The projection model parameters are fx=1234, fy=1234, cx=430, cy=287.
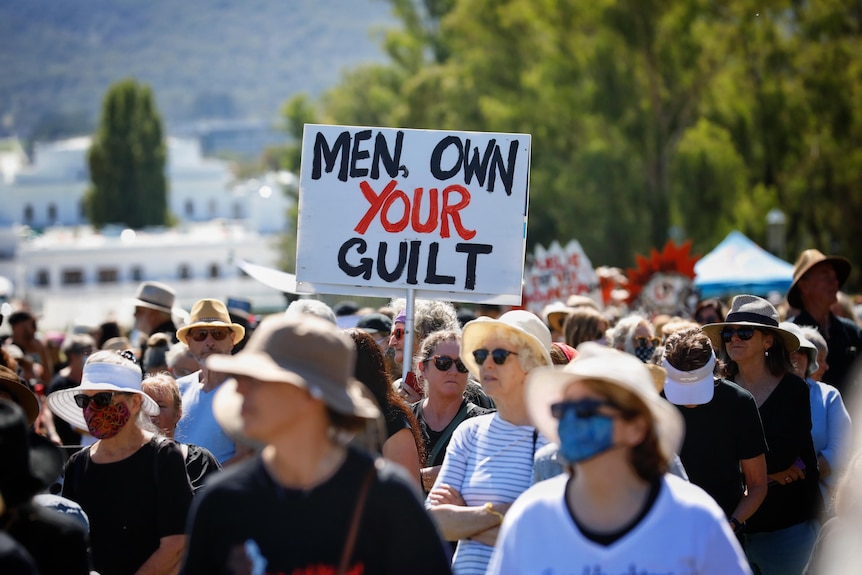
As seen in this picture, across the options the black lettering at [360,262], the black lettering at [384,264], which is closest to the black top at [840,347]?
the black lettering at [384,264]

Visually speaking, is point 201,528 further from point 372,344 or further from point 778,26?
point 778,26

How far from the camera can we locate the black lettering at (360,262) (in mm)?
6527

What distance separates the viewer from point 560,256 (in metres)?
13.5

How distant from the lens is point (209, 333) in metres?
7.04

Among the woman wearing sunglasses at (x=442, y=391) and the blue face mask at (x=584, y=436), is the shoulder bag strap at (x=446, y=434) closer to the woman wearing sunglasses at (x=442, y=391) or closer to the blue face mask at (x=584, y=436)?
the woman wearing sunglasses at (x=442, y=391)

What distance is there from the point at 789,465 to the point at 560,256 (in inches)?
304

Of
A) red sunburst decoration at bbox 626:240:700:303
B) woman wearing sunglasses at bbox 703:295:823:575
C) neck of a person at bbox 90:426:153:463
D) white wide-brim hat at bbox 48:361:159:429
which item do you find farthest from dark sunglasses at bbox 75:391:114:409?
red sunburst decoration at bbox 626:240:700:303

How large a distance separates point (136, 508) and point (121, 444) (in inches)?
11.2

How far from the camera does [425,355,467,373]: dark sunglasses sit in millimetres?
5457

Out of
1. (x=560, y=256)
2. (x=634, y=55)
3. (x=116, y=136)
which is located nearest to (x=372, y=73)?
(x=634, y=55)

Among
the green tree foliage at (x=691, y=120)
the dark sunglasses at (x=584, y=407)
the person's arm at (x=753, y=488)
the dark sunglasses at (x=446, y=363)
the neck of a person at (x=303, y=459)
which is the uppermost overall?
the green tree foliage at (x=691, y=120)

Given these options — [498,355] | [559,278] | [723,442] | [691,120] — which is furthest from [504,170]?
[691,120]

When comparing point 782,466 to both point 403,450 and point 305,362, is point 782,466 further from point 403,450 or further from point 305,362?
point 305,362

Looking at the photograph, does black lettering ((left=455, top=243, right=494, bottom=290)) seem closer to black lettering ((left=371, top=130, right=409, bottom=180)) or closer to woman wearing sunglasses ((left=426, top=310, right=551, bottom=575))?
black lettering ((left=371, top=130, right=409, bottom=180))
